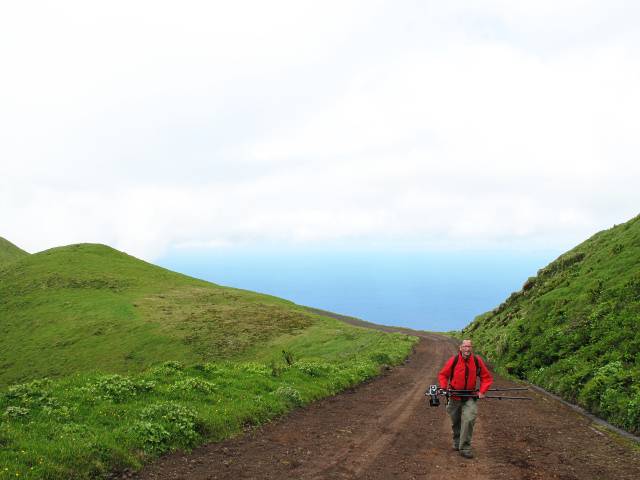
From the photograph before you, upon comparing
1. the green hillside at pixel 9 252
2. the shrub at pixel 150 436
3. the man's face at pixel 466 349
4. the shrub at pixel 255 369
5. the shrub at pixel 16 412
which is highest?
the green hillside at pixel 9 252

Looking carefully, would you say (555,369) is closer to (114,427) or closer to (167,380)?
(167,380)

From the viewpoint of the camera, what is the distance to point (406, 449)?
14164mm

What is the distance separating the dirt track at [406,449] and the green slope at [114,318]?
31.8 m

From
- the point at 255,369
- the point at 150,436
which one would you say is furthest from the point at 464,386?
the point at 255,369

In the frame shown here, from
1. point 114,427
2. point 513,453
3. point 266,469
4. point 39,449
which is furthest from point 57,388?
point 513,453

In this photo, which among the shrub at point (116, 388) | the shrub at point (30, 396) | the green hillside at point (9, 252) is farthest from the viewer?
the green hillside at point (9, 252)

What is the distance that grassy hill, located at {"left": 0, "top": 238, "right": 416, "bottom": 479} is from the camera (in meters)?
12.6

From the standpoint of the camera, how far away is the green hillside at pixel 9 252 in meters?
115

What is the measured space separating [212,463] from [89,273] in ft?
263

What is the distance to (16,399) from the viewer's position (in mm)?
14227

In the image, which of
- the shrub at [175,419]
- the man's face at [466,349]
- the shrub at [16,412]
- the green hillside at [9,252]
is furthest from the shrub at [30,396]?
the green hillside at [9,252]

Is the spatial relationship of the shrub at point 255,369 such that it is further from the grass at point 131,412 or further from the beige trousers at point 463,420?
the beige trousers at point 463,420

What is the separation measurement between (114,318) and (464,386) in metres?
57.3

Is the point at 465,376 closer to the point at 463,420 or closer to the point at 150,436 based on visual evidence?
the point at 463,420
